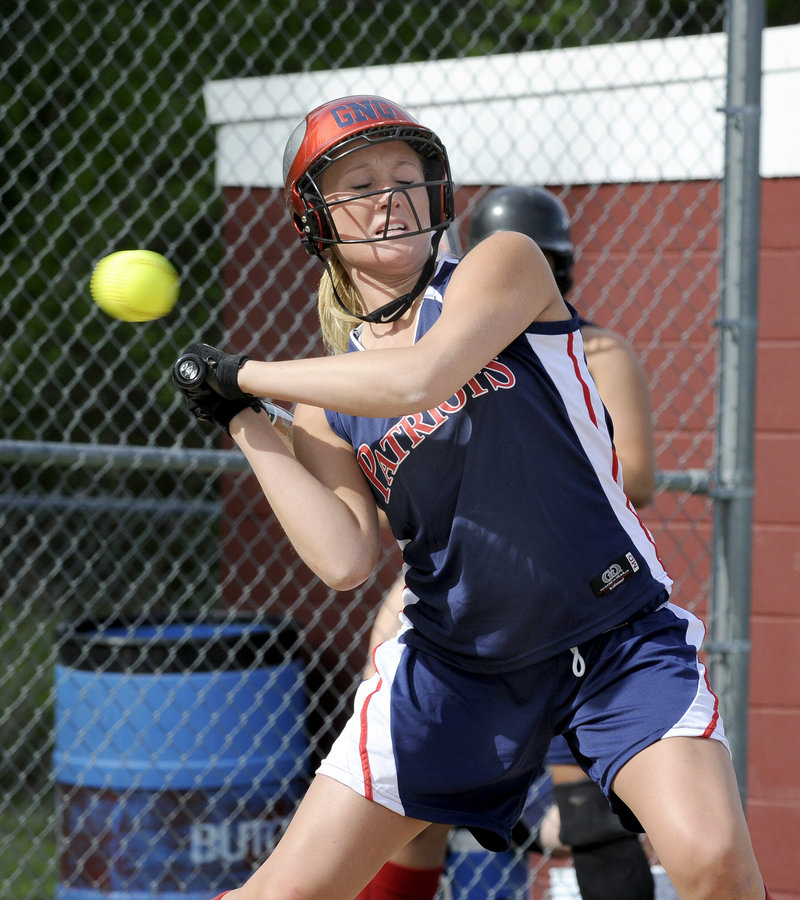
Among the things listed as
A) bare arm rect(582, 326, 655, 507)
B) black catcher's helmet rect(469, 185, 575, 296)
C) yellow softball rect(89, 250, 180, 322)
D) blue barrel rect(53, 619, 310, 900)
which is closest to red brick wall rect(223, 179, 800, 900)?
black catcher's helmet rect(469, 185, 575, 296)

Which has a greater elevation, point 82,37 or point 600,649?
point 82,37

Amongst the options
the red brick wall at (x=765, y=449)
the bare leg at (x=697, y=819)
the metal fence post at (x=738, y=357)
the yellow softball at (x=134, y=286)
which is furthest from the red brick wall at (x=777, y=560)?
the yellow softball at (x=134, y=286)

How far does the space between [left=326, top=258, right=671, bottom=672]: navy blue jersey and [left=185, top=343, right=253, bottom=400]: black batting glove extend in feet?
1.00

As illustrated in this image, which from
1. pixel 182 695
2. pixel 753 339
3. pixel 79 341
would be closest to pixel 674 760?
pixel 753 339

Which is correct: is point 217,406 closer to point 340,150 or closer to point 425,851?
point 340,150

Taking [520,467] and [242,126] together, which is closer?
[520,467]

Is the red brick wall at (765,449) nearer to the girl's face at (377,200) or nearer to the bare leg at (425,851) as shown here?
the bare leg at (425,851)

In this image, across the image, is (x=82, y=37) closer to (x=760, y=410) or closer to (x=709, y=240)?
(x=709, y=240)

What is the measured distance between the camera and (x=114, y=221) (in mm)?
7387

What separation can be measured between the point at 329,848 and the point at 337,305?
1.19 m

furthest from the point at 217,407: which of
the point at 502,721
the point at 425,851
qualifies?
the point at 425,851

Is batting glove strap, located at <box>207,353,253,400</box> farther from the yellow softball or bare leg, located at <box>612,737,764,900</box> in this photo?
bare leg, located at <box>612,737,764,900</box>

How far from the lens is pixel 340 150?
245 cm

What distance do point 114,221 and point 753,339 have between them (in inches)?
190
